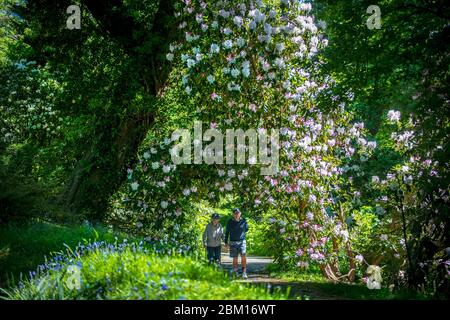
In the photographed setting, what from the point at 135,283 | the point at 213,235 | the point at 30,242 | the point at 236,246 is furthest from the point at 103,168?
the point at 135,283

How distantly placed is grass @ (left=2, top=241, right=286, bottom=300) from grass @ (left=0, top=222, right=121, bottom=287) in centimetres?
168

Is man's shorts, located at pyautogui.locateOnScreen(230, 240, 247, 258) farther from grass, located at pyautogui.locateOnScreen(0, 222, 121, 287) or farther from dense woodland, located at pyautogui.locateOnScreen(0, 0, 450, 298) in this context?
grass, located at pyautogui.locateOnScreen(0, 222, 121, 287)

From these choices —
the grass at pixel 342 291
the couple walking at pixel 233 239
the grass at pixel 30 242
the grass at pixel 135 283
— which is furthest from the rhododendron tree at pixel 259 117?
the grass at pixel 135 283

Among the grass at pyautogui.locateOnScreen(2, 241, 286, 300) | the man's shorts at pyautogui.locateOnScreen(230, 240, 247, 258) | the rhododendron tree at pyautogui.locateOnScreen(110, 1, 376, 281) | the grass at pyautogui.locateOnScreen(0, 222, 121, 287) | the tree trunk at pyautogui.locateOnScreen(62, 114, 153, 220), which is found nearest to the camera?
the grass at pyautogui.locateOnScreen(2, 241, 286, 300)

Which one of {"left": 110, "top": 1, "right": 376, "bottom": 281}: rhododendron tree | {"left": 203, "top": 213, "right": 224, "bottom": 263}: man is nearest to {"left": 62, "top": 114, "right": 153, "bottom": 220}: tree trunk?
{"left": 110, "top": 1, "right": 376, "bottom": 281}: rhododendron tree

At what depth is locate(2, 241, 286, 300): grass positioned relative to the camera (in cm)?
463

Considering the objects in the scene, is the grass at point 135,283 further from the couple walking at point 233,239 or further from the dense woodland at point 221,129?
the couple walking at point 233,239

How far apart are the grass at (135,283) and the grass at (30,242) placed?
1681 mm

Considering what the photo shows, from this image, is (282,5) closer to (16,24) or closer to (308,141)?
(308,141)

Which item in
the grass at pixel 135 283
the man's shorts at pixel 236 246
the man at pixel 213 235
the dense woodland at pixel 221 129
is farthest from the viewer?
the man's shorts at pixel 236 246

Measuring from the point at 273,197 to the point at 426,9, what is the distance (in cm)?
511

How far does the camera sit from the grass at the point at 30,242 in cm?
786

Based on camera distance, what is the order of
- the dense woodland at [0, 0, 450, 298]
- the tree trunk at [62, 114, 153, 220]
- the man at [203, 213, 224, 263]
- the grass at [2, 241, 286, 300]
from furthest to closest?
the tree trunk at [62, 114, 153, 220], the man at [203, 213, 224, 263], the dense woodland at [0, 0, 450, 298], the grass at [2, 241, 286, 300]

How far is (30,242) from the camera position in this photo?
8.46 m
